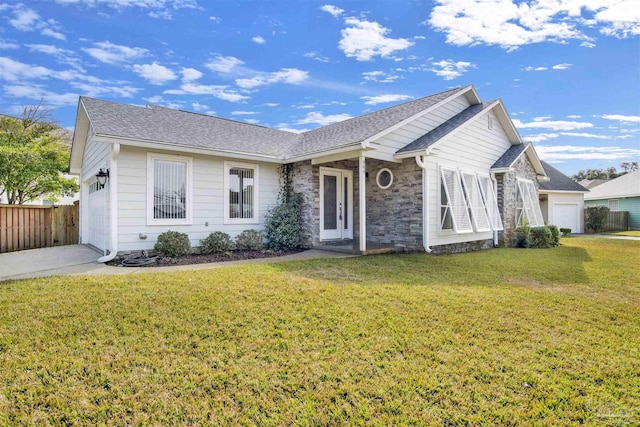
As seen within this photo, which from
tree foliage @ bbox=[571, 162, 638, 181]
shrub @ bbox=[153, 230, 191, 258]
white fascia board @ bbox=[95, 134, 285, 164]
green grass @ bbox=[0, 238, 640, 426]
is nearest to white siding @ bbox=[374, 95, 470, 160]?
white fascia board @ bbox=[95, 134, 285, 164]

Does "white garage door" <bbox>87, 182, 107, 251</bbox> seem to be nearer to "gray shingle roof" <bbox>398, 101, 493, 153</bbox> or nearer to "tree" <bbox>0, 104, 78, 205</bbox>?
"tree" <bbox>0, 104, 78, 205</bbox>

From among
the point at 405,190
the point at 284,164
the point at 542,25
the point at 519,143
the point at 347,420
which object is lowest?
the point at 347,420

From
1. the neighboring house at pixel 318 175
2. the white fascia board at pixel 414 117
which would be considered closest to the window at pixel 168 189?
the neighboring house at pixel 318 175

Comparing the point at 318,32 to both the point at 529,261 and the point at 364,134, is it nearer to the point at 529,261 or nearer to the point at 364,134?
the point at 364,134

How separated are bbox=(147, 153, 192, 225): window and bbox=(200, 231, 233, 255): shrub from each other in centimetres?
71

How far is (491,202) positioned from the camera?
12422 mm

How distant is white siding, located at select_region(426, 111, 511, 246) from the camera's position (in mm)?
9883

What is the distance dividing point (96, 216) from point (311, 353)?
10.5m

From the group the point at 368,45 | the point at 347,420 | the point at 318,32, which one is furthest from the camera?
the point at 368,45

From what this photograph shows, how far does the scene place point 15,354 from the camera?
3094mm

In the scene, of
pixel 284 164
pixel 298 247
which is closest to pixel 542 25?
pixel 284 164

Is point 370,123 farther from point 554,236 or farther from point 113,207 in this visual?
point 554,236

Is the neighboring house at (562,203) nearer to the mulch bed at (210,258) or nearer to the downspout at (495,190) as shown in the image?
the downspout at (495,190)

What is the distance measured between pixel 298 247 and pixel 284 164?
9.03 ft
